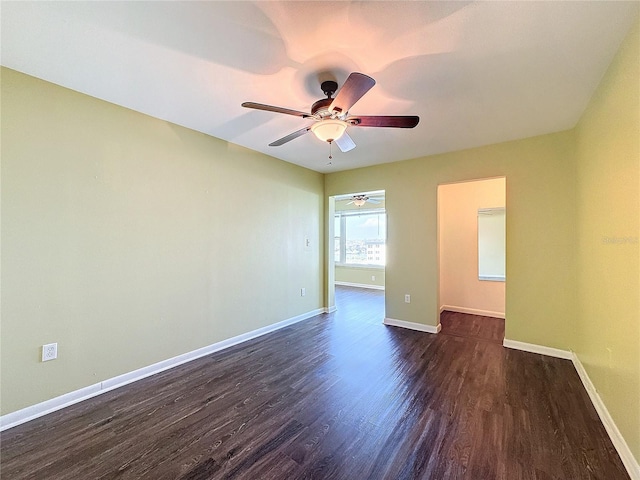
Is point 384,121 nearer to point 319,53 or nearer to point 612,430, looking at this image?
point 319,53

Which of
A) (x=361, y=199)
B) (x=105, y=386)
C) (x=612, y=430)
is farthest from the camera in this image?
(x=361, y=199)

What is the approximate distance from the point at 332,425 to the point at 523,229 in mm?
3049

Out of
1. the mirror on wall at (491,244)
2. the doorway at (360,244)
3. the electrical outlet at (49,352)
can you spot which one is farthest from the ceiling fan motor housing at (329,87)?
the doorway at (360,244)

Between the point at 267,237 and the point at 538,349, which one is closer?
the point at 538,349

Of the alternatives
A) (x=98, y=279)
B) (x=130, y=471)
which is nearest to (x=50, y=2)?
(x=98, y=279)

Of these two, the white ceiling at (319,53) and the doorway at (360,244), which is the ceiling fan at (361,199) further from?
the white ceiling at (319,53)

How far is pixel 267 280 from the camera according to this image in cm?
387

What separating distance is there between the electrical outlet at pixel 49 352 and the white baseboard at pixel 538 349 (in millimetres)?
4537

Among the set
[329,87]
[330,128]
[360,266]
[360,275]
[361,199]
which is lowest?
[360,275]

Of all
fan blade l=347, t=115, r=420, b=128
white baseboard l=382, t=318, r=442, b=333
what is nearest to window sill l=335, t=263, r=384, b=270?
white baseboard l=382, t=318, r=442, b=333

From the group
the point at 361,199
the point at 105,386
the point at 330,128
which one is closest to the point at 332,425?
the point at 105,386

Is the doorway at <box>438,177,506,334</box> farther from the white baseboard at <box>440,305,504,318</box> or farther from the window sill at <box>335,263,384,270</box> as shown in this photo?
the window sill at <box>335,263,384,270</box>

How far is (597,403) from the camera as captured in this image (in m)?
2.08

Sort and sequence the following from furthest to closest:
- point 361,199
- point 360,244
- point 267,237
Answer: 1. point 360,244
2. point 361,199
3. point 267,237
